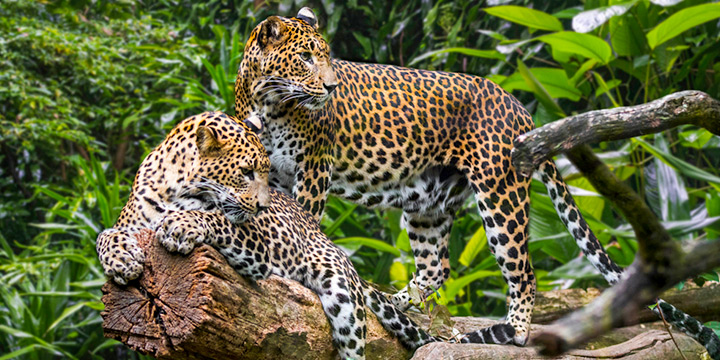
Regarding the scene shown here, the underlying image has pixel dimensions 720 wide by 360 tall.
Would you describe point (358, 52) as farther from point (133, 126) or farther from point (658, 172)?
point (658, 172)

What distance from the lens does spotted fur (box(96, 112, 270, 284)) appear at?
11.4ft

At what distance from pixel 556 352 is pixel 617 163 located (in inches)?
255

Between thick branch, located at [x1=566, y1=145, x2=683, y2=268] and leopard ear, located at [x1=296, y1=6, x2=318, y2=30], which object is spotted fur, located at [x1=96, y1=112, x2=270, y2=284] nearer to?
leopard ear, located at [x1=296, y1=6, x2=318, y2=30]

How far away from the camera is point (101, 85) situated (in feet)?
34.7

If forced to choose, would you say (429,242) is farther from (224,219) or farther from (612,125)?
(612,125)

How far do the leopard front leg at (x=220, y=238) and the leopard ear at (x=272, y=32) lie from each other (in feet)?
4.48

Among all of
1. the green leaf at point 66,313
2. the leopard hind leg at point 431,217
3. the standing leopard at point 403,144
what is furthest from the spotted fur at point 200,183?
the green leaf at point 66,313

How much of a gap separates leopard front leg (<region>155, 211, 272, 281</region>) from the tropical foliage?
4.41ft

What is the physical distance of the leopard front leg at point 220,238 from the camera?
327cm

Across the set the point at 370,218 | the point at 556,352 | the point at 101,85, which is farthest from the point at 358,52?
the point at 556,352

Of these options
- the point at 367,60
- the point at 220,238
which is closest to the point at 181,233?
the point at 220,238

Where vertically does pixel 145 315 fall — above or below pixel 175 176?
below

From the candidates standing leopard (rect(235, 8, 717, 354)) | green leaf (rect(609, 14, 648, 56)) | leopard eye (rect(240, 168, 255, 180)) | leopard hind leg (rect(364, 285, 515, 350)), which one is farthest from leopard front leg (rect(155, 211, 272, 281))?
green leaf (rect(609, 14, 648, 56))

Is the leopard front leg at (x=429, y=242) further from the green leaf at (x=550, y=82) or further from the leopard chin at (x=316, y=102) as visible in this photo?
the green leaf at (x=550, y=82)
